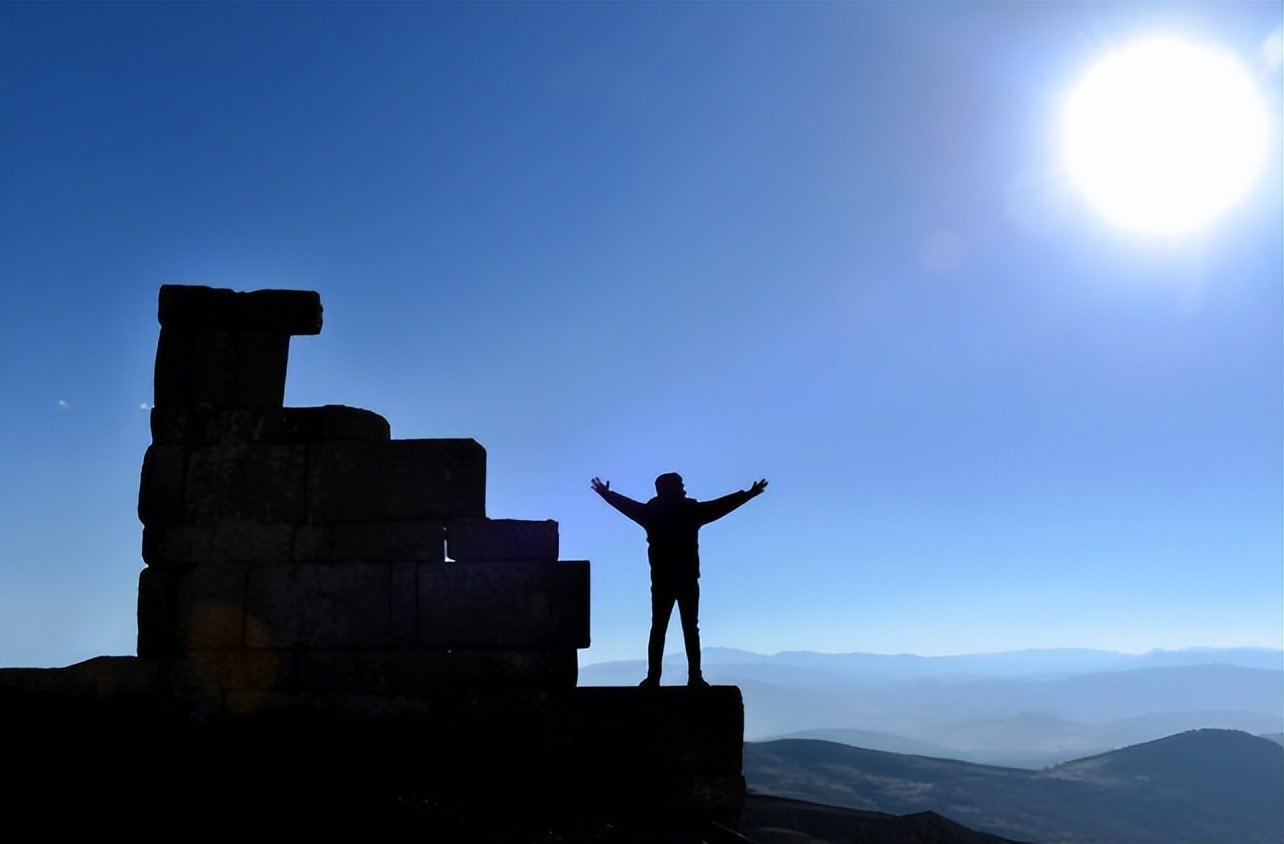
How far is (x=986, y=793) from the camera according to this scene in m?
68.1

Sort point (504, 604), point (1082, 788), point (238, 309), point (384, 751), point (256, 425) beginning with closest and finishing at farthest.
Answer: point (384, 751) → point (504, 604) → point (256, 425) → point (238, 309) → point (1082, 788)

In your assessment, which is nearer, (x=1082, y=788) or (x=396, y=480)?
(x=396, y=480)

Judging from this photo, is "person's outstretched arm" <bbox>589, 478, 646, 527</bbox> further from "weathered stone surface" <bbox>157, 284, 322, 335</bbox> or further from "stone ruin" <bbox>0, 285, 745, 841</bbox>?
"weathered stone surface" <bbox>157, 284, 322, 335</bbox>

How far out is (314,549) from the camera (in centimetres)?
902

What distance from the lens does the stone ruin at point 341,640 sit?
803cm

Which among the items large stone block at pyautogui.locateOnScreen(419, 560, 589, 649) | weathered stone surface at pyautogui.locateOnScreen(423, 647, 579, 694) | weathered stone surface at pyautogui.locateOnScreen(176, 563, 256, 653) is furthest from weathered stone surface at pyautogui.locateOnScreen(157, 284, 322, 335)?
weathered stone surface at pyautogui.locateOnScreen(423, 647, 579, 694)

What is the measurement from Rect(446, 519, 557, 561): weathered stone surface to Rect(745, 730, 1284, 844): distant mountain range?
53923 mm

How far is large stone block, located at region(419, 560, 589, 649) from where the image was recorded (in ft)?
28.5

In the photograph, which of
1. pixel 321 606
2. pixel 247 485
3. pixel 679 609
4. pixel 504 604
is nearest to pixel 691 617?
pixel 679 609

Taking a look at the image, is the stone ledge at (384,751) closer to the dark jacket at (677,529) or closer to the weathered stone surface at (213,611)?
the weathered stone surface at (213,611)

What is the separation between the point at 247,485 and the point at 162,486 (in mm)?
822

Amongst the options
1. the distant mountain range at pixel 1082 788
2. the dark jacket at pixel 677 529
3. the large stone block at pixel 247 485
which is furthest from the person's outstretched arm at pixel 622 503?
the distant mountain range at pixel 1082 788

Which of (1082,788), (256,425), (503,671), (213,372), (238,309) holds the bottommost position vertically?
(1082,788)

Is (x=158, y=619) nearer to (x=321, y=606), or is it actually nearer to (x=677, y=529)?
(x=321, y=606)
